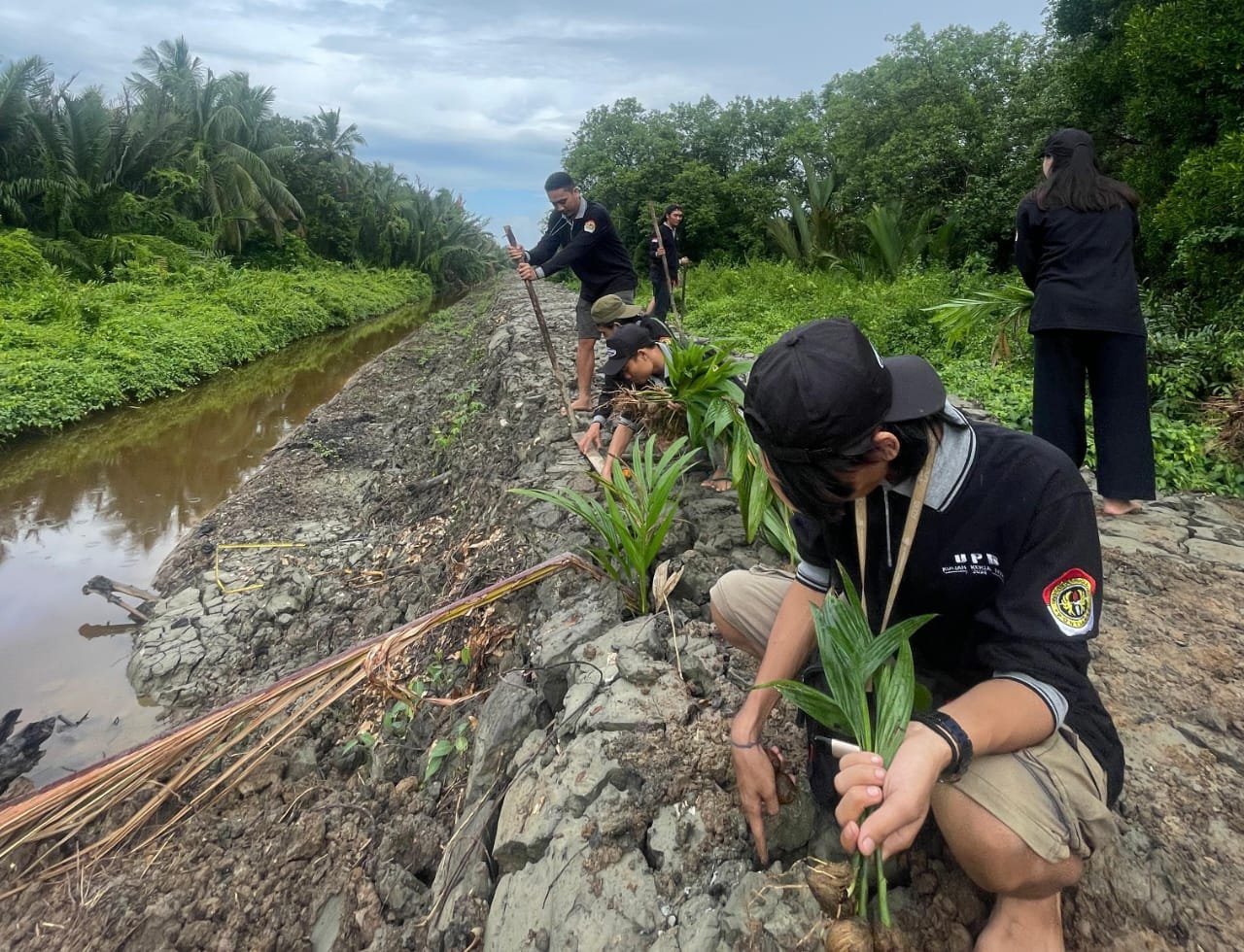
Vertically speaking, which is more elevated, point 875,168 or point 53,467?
point 875,168

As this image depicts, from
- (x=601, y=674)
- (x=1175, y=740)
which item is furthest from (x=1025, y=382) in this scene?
(x=601, y=674)

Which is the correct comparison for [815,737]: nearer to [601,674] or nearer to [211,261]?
[601,674]

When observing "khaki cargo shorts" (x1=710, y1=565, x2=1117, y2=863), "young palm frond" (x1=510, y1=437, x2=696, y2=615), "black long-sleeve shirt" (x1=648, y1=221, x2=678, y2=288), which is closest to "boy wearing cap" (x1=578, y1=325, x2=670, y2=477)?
"young palm frond" (x1=510, y1=437, x2=696, y2=615)

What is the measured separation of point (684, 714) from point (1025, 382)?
159 inches

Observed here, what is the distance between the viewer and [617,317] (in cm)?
471

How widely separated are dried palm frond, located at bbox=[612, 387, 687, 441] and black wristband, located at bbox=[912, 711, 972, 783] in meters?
2.58

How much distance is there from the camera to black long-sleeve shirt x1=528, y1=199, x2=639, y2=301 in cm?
498

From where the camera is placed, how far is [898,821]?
1091 mm

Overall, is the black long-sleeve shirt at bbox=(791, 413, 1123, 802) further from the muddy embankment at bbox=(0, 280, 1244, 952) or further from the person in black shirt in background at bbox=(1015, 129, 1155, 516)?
the person in black shirt in background at bbox=(1015, 129, 1155, 516)

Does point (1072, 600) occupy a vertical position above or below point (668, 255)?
below

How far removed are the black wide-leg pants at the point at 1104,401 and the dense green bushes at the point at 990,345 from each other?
2.31 ft

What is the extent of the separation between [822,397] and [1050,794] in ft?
2.45

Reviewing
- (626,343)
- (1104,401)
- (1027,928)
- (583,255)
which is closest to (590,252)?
(583,255)

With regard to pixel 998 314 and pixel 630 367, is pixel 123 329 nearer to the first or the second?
pixel 630 367
